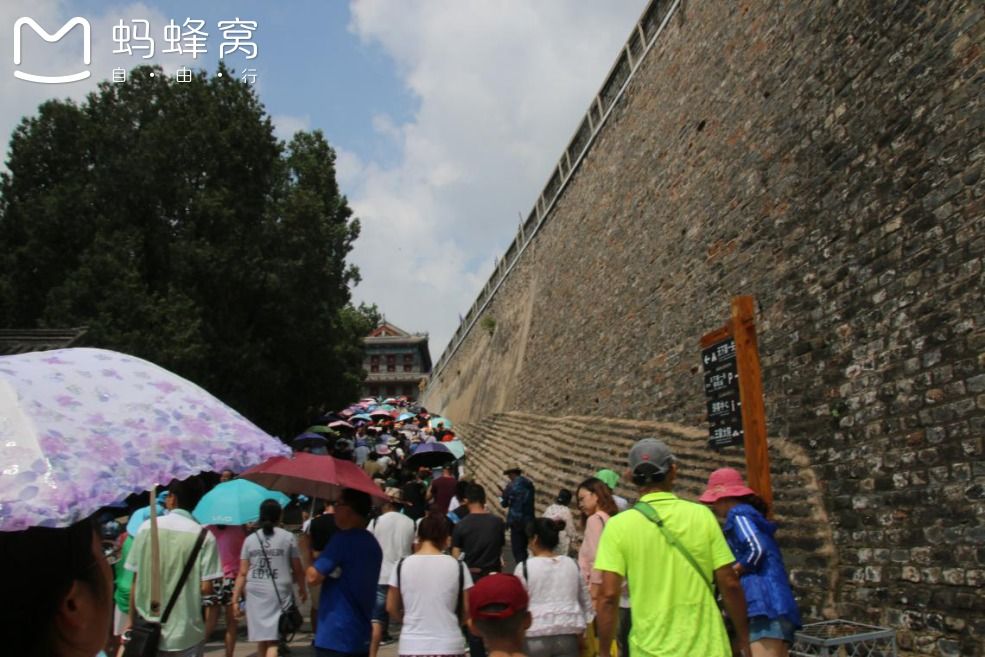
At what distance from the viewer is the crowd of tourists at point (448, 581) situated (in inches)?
66.2

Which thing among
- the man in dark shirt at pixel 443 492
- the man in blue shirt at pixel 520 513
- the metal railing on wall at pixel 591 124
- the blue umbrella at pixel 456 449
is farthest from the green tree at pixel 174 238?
the man in blue shirt at pixel 520 513

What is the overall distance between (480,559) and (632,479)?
3.06m

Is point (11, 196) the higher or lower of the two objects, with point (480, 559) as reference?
higher

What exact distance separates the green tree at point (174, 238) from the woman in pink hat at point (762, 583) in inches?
596

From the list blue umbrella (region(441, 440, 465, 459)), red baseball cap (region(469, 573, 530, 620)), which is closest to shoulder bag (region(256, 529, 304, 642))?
red baseball cap (region(469, 573, 530, 620))

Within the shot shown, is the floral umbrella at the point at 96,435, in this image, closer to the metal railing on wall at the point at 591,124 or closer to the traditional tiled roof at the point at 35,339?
the traditional tiled roof at the point at 35,339

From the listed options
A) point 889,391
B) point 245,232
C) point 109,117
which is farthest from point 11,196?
point 889,391

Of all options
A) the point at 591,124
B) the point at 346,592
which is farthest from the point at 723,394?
the point at 591,124

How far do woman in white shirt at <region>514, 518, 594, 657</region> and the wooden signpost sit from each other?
229 centimetres

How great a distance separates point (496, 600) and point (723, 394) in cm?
582

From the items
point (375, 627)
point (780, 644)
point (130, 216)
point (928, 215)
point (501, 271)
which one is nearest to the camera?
point (780, 644)

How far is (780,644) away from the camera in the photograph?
181 inches

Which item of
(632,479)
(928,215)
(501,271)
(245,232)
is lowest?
(632,479)

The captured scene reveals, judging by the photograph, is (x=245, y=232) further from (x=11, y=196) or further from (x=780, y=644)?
(x=780, y=644)
